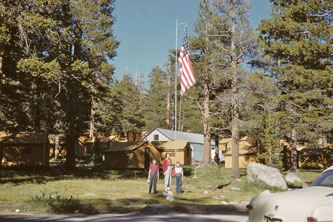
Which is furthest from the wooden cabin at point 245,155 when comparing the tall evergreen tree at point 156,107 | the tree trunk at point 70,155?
the tall evergreen tree at point 156,107

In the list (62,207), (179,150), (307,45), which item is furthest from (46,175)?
(179,150)

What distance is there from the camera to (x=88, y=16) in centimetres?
2459

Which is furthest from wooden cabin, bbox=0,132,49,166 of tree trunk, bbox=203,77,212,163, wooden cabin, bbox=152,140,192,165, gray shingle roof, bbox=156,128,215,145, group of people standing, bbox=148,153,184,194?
gray shingle roof, bbox=156,128,215,145

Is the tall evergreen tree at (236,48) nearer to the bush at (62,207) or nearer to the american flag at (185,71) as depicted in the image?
the american flag at (185,71)

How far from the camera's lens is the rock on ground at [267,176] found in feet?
66.3

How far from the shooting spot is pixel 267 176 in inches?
821

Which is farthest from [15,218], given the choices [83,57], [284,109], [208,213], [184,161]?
[184,161]

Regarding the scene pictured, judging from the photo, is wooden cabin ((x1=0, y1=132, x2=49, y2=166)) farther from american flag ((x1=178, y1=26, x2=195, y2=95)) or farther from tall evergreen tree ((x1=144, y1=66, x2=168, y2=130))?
tall evergreen tree ((x1=144, y1=66, x2=168, y2=130))

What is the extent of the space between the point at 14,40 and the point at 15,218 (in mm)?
10490

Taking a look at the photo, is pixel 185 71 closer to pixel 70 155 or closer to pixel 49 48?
pixel 49 48

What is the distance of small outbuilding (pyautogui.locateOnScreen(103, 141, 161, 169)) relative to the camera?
37125mm

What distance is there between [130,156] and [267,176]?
1966cm

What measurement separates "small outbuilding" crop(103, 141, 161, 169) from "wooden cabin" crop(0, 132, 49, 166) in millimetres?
8254

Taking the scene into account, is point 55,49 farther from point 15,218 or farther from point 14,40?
point 15,218
